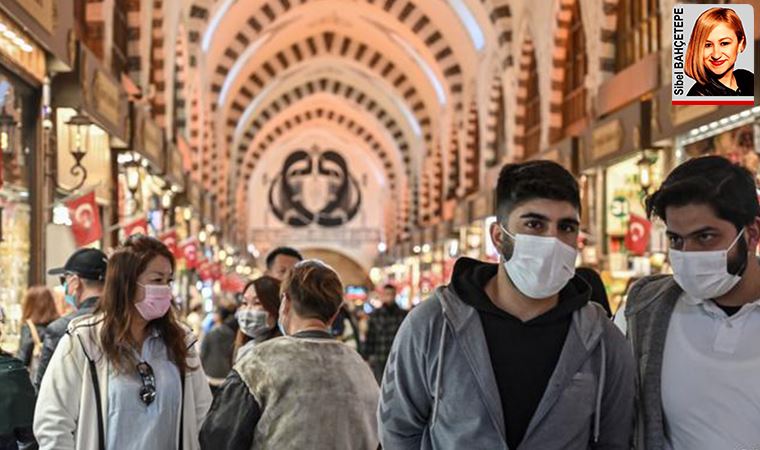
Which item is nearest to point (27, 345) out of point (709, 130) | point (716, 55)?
point (716, 55)

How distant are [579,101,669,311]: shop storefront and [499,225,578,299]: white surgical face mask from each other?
839 cm

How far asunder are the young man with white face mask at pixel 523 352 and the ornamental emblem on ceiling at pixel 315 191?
45318 millimetres

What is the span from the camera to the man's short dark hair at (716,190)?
114 inches

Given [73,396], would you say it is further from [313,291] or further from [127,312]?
[313,291]

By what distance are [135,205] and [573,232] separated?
481 inches

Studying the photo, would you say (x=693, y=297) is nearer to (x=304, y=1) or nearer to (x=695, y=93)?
(x=695, y=93)

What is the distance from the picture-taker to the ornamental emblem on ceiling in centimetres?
4828

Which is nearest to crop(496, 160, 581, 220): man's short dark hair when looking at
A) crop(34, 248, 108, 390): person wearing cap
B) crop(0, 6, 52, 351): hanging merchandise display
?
crop(34, 248, 108, 390): person wearing cap

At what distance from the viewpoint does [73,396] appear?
373 centimetres

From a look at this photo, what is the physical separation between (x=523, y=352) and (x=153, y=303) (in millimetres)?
1457

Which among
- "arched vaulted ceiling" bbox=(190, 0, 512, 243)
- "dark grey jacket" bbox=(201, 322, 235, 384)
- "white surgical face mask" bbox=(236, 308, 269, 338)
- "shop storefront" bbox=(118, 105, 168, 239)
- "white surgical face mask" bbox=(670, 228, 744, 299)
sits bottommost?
"dark grey jacket" bbox=(201, 322, 235, 384)

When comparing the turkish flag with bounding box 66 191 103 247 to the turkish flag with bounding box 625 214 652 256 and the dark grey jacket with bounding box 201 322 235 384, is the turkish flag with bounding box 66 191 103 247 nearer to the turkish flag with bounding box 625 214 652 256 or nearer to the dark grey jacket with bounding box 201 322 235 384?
the dark grey jacket with bounding box 201 322 235 384

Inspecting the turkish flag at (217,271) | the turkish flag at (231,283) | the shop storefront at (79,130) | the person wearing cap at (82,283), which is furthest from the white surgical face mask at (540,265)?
the turkish flag at (231,283)

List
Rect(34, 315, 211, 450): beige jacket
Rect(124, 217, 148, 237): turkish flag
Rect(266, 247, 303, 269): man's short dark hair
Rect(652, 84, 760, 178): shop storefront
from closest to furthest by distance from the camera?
Rect(34, 315, 211, 450): beige jacket
Rect(266, 247, 303, 269): man's short dark hair
Rect(652, 84, 760, 178): shop storefront
Rect(124, 217, 148, 237): turkish flag
